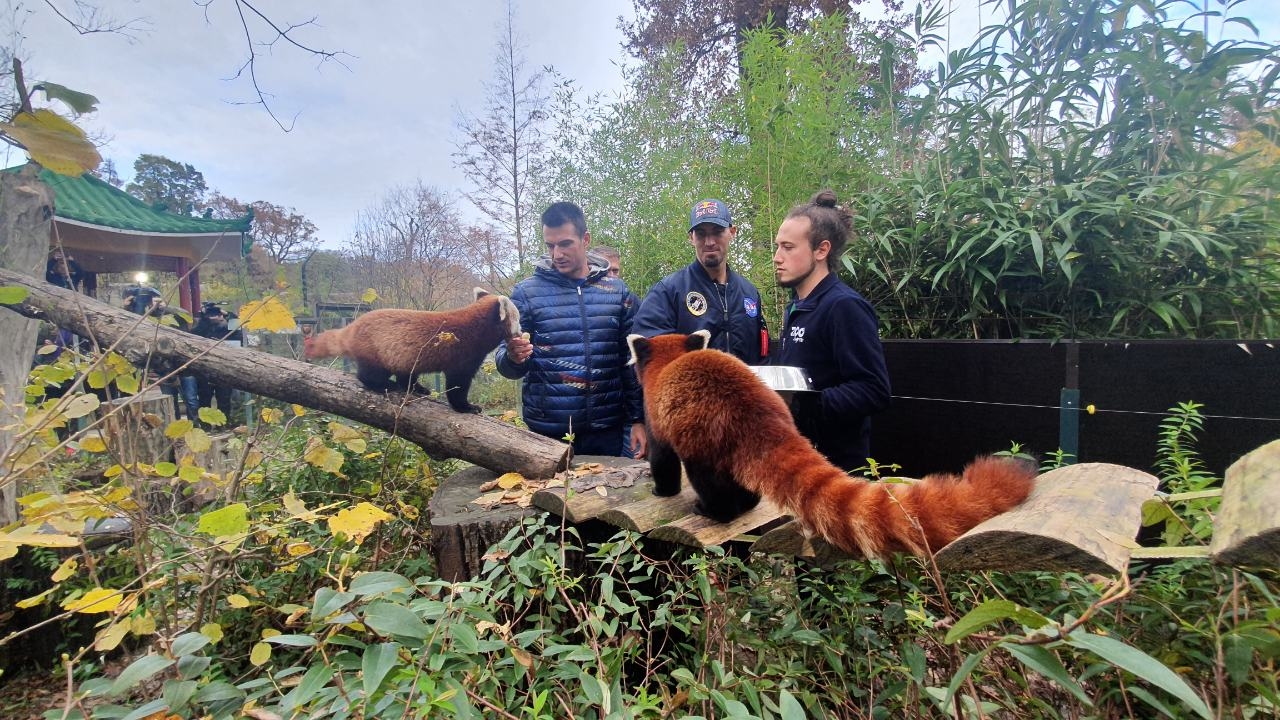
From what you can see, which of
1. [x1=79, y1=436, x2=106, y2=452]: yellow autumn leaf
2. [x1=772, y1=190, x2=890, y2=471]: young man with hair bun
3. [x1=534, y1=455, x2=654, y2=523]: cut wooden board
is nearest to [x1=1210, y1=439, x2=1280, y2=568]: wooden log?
[x1=772, y1=190, x2=890, y2=471]: young man with hair bun

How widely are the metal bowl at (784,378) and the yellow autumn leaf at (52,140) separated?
174 cm

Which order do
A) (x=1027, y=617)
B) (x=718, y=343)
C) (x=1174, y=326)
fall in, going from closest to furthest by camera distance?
(x=1027, y=617), (x=1174, y=326), (x=718, y=343)

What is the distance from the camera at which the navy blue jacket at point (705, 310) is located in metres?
2.52

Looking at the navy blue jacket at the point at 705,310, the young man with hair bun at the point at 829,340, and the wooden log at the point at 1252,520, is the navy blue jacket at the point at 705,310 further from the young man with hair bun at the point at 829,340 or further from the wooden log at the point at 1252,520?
the wooden log at the point at 1252,520

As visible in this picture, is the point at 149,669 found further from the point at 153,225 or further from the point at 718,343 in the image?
the point at 153,225

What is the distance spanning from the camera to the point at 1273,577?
3.44ft

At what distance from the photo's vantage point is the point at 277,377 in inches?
106

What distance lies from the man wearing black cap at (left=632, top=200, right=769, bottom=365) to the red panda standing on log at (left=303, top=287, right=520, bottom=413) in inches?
27.8

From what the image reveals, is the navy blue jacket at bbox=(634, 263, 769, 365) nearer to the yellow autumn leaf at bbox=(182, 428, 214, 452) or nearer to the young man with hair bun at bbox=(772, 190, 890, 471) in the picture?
the young man with hair bun at bbox=(772, 190, 890, 471)

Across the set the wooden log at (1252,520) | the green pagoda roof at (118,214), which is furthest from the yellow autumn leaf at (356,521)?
the green pagoda roof at (118,214)

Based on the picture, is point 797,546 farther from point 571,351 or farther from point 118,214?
point 118,214

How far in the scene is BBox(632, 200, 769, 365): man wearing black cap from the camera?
8.23 ft

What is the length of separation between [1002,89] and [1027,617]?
3.41m

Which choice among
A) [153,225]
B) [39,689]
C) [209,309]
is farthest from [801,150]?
[153,225]
